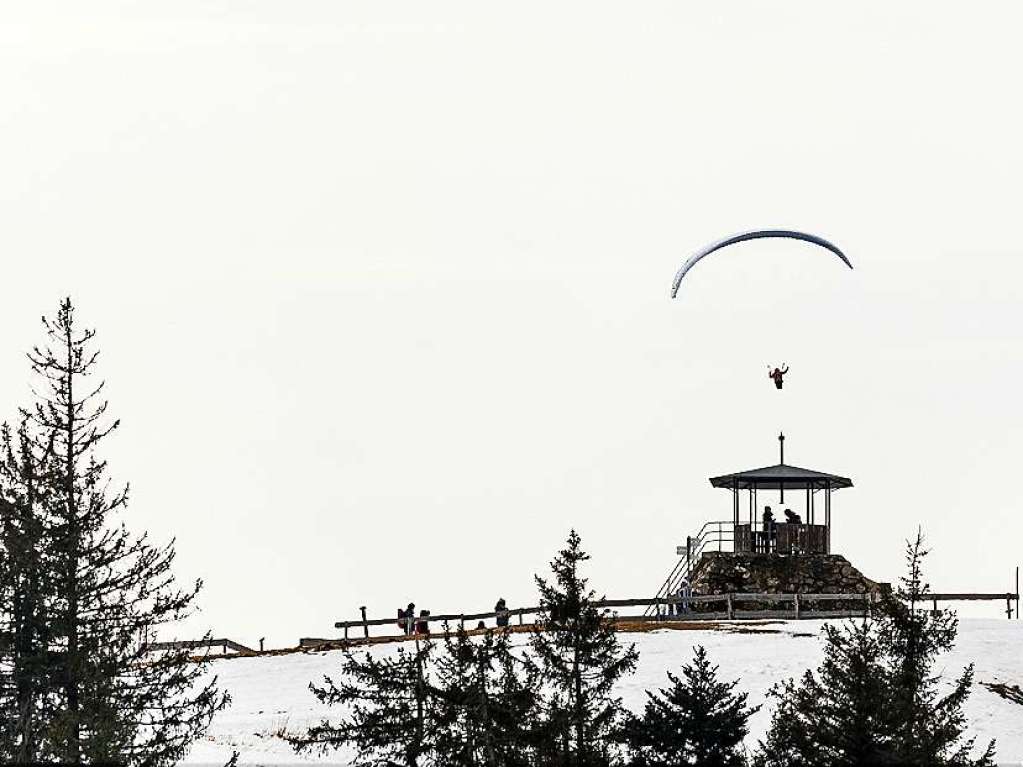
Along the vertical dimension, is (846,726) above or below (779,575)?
below

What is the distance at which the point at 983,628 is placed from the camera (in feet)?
189

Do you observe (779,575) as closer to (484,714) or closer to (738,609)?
(738,609)

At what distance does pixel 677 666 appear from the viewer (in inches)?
2008

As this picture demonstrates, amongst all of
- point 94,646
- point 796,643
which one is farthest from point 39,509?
point 796,643

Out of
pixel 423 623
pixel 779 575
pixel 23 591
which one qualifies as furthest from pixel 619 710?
pixel 779 575

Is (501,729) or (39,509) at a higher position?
(39,509)

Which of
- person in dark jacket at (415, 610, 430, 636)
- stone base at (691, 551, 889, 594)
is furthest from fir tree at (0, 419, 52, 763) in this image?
stone base at (691, 551, 889, 594)

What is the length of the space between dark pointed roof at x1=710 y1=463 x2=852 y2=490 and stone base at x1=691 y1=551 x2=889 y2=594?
91.9 inches

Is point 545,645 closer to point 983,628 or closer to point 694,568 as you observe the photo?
point 983,628

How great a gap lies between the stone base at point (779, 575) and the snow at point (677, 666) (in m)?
5.49

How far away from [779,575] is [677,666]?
48.3 ft

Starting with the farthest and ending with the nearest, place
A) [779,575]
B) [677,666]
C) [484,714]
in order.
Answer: [779,575], [677,666], [484,714]

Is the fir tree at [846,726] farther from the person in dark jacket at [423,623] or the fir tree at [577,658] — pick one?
the person in dark jacket at [423,623]

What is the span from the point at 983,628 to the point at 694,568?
11.6 meters
